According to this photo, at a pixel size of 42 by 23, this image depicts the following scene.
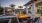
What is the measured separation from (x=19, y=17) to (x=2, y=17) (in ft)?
0.99

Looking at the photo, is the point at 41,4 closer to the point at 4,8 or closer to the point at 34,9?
the point at 34,9

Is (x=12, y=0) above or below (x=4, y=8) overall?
above

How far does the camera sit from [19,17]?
1270 mm

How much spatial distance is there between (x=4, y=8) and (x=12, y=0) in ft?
0.66

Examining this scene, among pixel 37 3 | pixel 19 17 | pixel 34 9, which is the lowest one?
pixel 19 17

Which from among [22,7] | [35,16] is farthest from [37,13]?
[22,7]

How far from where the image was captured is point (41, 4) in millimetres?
1285

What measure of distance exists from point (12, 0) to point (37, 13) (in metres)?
0.50

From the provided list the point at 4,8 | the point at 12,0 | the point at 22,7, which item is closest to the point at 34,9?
the point at 22,7

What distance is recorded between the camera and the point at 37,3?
1.27 m

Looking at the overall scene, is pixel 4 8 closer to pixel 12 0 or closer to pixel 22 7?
pixel 12 0

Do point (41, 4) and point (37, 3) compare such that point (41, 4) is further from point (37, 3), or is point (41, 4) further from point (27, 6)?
point (27, 6)

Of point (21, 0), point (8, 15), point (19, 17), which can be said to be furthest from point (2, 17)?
point (21, 0)

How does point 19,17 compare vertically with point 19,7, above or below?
below
